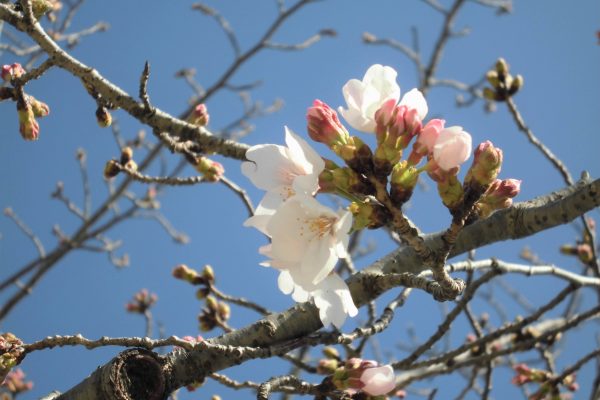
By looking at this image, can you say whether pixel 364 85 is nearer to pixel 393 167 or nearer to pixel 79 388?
pixel 393 167

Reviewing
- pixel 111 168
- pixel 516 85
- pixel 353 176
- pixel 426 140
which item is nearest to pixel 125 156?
pixel 111 168

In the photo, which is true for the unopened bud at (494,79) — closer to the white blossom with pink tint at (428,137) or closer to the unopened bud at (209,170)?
the unopened bud at (209,170)

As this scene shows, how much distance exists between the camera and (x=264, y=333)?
72.2 inches

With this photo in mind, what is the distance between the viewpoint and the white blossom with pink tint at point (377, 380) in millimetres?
1731

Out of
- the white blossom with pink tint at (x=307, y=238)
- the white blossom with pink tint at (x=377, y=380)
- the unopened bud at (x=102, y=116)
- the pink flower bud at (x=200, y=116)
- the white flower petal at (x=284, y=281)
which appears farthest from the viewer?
the pink flower bud at (x=200, y=116)

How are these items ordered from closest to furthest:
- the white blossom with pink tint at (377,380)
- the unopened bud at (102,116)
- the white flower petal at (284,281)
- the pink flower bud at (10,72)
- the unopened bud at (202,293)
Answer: the white flower petal at (284,281)
the white blossom with pink tint at (377,380)
the pink flower bud at (10,72)
the unopened bud at (102,116)
the unopened bud at (202,293)

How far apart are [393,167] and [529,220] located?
82 cm

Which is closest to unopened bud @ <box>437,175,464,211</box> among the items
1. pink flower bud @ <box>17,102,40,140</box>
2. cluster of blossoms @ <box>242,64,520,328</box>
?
cluster of blossoms @ <box>242,64,520,328</box>

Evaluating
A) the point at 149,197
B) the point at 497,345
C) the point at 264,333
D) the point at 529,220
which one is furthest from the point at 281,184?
the point at 149,197

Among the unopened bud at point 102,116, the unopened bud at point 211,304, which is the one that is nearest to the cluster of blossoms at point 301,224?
the unopened bud at point 102,116

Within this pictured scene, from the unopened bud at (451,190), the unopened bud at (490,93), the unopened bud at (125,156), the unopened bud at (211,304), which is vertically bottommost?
the unopened bud at (451,190)

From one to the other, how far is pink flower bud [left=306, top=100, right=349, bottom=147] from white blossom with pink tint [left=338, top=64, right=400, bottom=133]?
1.3 inches

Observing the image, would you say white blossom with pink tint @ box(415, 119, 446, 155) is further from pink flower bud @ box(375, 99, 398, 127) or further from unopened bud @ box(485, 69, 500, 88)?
unopened bud @ box(485, 69, 500, 88)

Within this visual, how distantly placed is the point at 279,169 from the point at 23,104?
1157 millimetres
